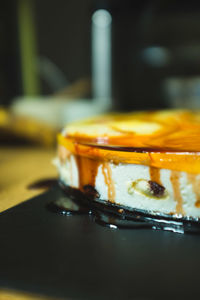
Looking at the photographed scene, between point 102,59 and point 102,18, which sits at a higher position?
point 102,18

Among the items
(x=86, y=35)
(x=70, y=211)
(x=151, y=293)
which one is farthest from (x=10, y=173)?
(x=86, y=35)

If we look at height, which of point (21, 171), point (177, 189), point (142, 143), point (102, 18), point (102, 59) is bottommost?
point (21, 171)

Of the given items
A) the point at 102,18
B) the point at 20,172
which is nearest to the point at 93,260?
the point at 20,172

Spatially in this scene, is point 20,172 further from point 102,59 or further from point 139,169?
point 102,59

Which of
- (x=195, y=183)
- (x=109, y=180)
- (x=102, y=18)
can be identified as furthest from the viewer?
(x=102, y=18)

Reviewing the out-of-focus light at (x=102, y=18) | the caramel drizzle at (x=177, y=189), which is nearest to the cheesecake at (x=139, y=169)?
the caramel drizzle at (x=177, y=189)

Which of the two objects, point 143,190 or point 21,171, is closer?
point 143,190

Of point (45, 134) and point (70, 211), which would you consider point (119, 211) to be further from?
point (45, 134)
